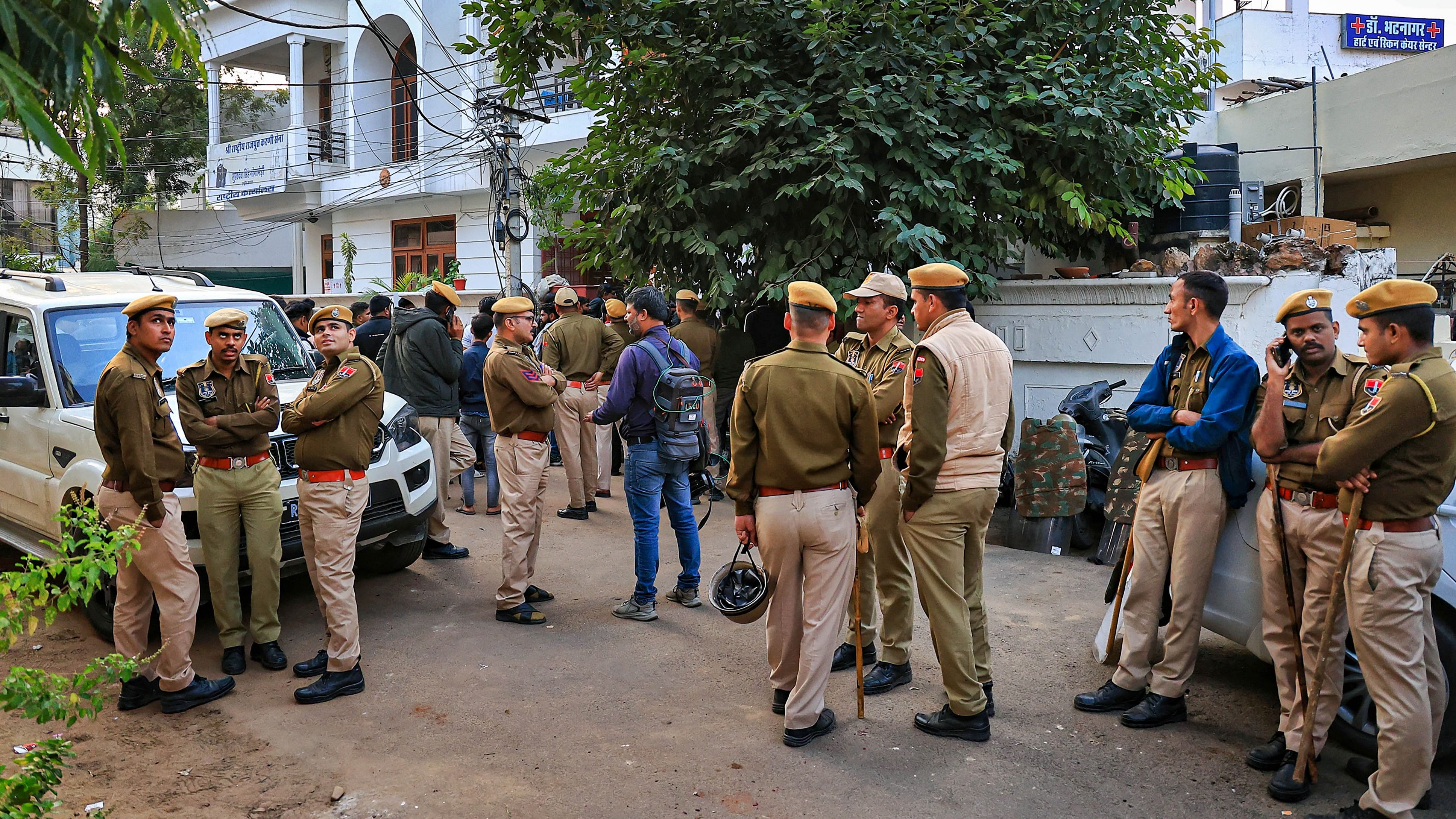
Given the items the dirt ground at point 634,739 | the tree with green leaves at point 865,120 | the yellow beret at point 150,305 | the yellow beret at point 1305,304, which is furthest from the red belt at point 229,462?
the yellow beret at point 1305,304

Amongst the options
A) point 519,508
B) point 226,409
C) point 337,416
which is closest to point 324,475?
point 337,416

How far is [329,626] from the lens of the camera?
5.05 metres

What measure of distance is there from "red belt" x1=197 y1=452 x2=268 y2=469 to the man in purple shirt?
6.35 ft

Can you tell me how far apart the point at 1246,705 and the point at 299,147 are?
23691 millimetres

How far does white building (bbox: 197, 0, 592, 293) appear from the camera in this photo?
803 inches

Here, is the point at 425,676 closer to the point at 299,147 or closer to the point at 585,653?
the point at 585,653

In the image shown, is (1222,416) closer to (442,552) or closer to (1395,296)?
(1395,296)

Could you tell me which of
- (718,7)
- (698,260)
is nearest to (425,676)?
(698,260)

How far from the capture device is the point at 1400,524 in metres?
3.65

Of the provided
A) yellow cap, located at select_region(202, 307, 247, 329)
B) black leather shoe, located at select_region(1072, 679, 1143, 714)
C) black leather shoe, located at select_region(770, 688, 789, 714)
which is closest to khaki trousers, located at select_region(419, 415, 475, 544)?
yellow cap, located at select_region(202, 307, 247, 329)

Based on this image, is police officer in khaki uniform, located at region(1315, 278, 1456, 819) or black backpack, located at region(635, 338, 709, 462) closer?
police officer in khaki uniform, located at region(1315, 278, 1456, 819)

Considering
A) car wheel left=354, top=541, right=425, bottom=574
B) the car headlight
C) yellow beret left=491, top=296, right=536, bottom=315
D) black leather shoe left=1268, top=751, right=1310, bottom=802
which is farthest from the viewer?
car wheel left=354, top=541, right=425, bottom=574

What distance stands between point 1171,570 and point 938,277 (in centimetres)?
166

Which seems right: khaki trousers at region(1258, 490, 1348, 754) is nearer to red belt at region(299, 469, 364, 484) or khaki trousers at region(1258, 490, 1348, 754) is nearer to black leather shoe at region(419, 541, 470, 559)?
red belt at region(299, 469, 364, 484)
